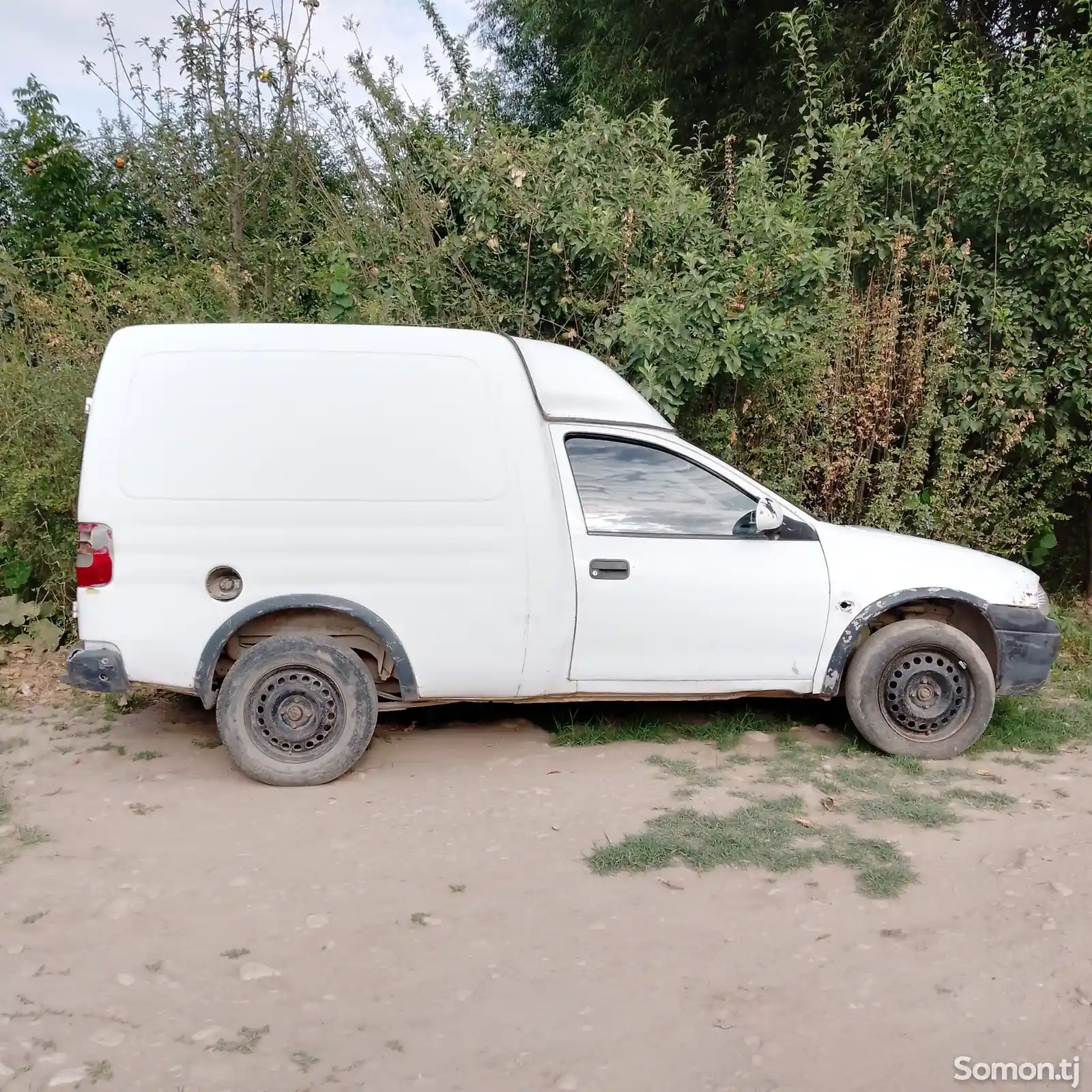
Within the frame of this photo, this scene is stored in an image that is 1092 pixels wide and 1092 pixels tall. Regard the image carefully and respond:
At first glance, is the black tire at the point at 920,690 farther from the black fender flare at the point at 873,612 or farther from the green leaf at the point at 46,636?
the green leaf at the point at 46,636

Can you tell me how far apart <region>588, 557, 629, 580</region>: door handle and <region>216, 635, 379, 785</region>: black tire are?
1241 mm

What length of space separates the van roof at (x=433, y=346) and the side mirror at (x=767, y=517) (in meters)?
0.68

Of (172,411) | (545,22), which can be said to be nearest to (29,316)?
(172,411)

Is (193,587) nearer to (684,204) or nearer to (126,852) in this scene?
(126,852)

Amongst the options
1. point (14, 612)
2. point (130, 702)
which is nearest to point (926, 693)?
point (130, 702)

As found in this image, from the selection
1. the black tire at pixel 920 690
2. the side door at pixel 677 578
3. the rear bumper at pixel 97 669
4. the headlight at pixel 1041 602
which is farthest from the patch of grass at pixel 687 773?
the rear bumper at pixel 97 669

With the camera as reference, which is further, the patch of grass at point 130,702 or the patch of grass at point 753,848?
the patch of grass at point 130,702

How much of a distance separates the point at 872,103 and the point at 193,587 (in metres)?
8.14

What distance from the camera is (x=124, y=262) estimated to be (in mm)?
11773

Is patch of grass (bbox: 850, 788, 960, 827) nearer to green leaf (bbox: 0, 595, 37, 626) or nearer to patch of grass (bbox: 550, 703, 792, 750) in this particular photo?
patch of grass (bbox: 550, 703, 792, 750)

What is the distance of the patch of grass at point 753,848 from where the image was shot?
13.9 feet

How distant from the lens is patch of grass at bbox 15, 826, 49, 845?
4.51 metres

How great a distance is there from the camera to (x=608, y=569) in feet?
17.0

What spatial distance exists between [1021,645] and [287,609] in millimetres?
3777
